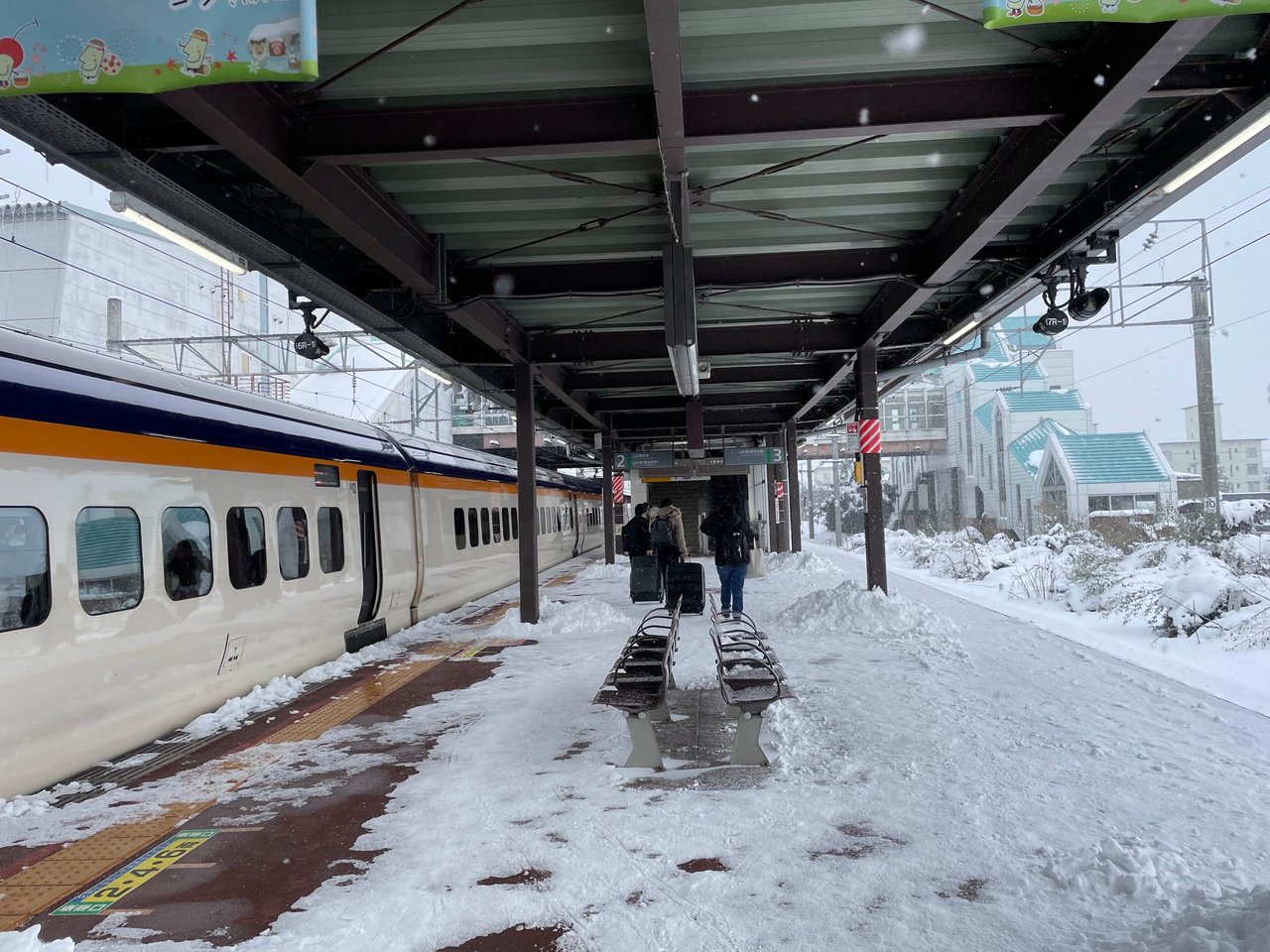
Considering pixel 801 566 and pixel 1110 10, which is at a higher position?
pixel 1110 10

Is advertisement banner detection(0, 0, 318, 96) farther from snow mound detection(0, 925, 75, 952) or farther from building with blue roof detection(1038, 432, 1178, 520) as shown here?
building with blue roof detection(1038, 432, 1178, 520)

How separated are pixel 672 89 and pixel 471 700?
5.15m

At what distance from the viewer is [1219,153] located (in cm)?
655

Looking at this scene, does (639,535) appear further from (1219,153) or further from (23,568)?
(23,568)

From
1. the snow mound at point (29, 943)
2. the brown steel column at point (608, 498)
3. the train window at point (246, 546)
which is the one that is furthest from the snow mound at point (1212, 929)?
the brown steel column at point (608, 498)

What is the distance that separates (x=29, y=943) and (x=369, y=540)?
716 cm

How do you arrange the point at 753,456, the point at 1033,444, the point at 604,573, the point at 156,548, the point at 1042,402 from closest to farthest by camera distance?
the point at 156,548 → the point at 604,573 → the point at 753,456 → the point at 1033,444 → the point at 1042,402

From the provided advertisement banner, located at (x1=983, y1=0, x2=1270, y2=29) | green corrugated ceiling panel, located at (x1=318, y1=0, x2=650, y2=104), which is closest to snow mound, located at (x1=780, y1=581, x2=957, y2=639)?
green corrugated ceiling panel, located at (x1=318, y1=0, x2=650, y2=104)

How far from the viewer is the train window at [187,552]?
21.1 feet

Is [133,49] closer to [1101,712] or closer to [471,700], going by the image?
[471,700]

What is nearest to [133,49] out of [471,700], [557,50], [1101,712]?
[557,50]

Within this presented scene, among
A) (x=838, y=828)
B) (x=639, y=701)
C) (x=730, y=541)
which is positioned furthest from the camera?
(x=730, y=541)

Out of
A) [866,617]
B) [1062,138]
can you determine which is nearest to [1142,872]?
[1062,138]

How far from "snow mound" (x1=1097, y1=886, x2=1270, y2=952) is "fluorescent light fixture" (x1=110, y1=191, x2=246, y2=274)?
6.80 meters
